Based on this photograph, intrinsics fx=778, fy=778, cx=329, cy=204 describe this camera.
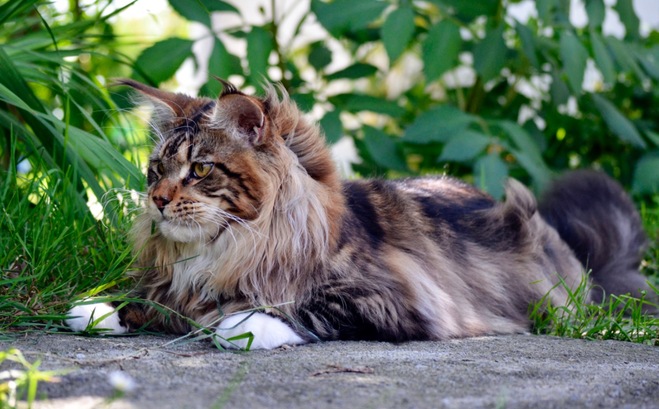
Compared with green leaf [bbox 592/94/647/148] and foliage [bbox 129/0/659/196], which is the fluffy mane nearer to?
foliage [bbox 129/0/659/196]

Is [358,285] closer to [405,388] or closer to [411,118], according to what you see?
[405,388]

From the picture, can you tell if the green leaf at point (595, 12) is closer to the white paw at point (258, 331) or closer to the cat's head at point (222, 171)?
the cat's head at point (222, 171)

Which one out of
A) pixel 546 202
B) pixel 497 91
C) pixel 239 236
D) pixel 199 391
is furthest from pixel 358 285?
pixel 497 91

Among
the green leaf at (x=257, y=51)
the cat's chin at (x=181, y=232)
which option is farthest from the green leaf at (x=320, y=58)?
the cat's chin at (x=181, y=232)

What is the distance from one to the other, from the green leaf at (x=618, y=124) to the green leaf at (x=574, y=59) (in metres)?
0.56

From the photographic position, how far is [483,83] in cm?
437

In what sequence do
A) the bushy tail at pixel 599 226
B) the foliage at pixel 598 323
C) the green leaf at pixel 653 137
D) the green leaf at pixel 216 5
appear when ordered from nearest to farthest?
the foliage at pixel 598 323 < the bushy tail at pixel 599 226 < the green leaf at pixel 216 5 < the green leaf at pixel 653 137

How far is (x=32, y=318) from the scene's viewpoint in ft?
7.47

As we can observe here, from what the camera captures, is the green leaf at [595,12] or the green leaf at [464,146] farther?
the green leaf at [595,12]

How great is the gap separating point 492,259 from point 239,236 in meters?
1.06

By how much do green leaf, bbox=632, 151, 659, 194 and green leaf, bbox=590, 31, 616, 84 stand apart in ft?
2.23

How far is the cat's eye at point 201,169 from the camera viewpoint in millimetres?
2400

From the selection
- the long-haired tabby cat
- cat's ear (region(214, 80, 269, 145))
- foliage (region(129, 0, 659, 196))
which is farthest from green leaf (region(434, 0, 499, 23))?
cat's ear (region(214, 80, 269, 145))

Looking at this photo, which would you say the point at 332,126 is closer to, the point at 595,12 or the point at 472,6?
the point at 472,6
